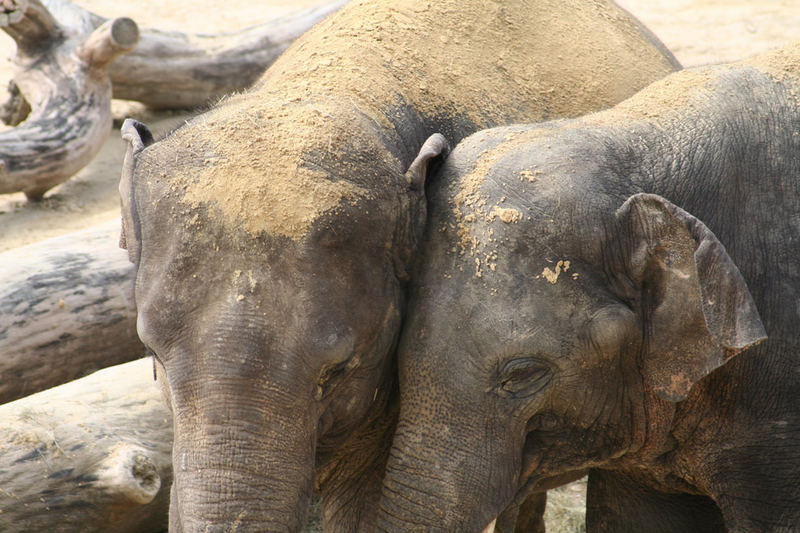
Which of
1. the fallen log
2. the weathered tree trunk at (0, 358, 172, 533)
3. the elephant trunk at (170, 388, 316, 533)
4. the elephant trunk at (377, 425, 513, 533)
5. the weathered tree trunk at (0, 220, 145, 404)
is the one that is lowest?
the fallen log

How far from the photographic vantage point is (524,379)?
230cm

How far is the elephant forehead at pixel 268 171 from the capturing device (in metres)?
2.17

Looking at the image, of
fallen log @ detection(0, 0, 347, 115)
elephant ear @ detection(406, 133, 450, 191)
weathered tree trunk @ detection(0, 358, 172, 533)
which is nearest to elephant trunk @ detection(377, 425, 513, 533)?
elephant ear @ detection(406, 133, 450, 191)

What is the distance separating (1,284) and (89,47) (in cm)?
253

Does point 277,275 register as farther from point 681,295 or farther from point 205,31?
point 205,31

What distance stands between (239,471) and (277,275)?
14.8 inches

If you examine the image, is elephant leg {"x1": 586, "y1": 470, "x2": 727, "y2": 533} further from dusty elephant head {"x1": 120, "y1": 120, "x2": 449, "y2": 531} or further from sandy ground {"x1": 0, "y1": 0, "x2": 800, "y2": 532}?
sandy ground {"x1": 0, "y1": 0, "x2": 800, "y2": 532}

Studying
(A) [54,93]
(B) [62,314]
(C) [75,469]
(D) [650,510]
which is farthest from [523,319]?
(A) [54,93]

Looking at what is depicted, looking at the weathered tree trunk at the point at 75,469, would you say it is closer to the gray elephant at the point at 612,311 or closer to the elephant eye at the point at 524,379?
the gray elephant at the point at 612,311

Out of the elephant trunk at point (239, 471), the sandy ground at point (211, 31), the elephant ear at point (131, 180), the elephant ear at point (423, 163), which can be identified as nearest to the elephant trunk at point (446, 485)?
the elephant trunk at point (239, 471)

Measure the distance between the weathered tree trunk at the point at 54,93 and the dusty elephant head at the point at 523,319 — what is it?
Result: 13.8 ft

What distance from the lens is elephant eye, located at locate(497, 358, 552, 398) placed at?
2.28 m

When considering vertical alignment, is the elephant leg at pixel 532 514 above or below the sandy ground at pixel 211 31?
above

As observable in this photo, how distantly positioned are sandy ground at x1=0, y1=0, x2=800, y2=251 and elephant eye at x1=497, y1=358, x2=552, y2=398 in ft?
13.5
